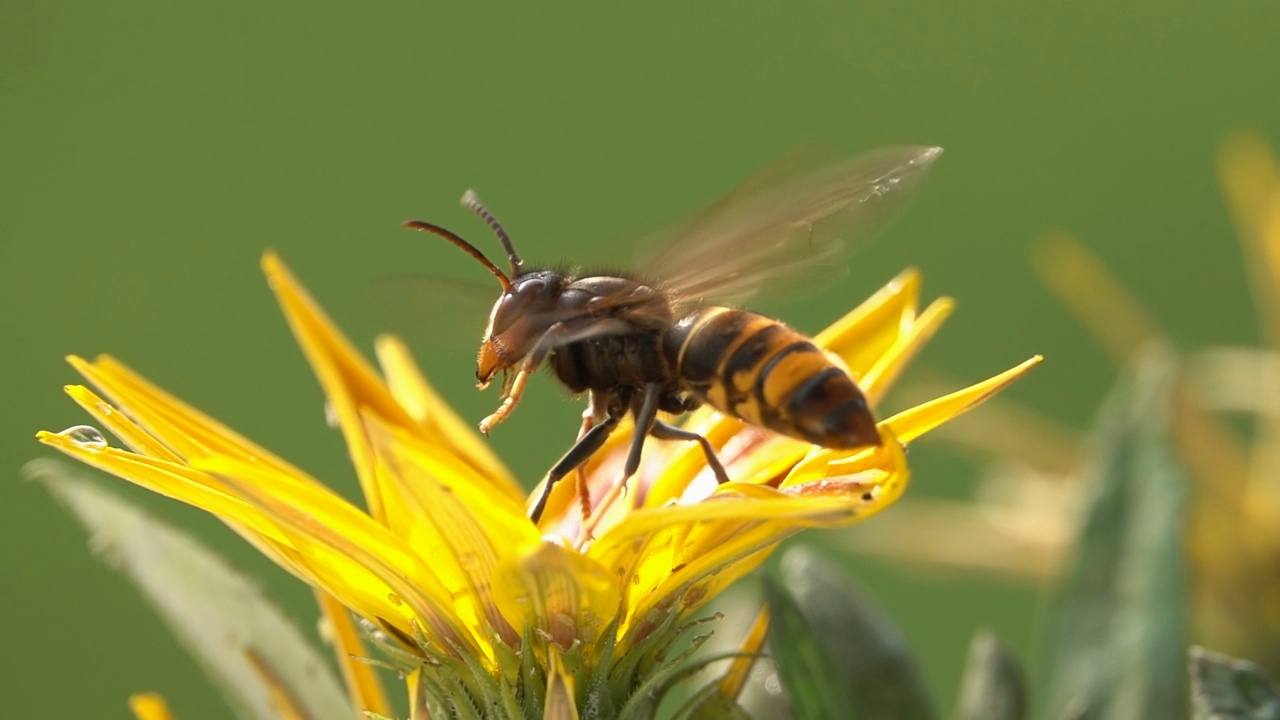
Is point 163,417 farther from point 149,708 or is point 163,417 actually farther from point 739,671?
point 739,671

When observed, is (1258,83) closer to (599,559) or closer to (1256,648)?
(1256,648)

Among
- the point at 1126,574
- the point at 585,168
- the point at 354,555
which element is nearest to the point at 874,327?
the point at 1126,574

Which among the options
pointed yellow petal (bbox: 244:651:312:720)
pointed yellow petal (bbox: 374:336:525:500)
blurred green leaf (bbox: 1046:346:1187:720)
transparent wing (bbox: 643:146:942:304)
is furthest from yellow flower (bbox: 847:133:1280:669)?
pointed yellow petal (bbox: 244:651:312:720)

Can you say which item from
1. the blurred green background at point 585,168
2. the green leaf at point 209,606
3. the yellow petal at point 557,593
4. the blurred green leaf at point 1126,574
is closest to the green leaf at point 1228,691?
the blurred green leaf at point 1126,574

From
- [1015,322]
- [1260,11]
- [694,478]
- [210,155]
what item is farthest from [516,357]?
[1260,11]

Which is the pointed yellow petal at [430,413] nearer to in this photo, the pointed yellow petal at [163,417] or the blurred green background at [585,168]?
the pointed yellow petal at [163,417]
